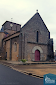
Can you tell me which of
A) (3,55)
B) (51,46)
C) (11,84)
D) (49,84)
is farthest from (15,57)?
(49,84)

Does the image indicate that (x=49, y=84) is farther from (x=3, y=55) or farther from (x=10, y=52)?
(x=3, y=55)

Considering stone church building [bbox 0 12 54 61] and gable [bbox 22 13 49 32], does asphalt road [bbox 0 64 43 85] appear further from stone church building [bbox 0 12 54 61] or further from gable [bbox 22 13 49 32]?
gable [bbox 22 13 49 32]

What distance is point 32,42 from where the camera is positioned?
22.7 m

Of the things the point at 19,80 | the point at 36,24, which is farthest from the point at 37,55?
the point at 19,80

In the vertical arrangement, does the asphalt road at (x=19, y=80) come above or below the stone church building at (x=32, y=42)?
below

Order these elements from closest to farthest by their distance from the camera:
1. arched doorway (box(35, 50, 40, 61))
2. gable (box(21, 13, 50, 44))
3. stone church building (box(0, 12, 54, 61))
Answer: stone church building (box(0, 12, 54, 61)) → gable (box(21, 13, 50, 44)) → arched doorway (box(35, 50, 40, 61))

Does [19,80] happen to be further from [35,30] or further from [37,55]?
[35,30]

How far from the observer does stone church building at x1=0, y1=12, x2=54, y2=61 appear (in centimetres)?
2116

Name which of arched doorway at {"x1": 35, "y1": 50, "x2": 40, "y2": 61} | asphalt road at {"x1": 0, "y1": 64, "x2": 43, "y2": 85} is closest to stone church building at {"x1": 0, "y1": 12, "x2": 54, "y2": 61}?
arched doorway at {"x1": 35, "y1": 50, "x2": 40, "y2": 61}

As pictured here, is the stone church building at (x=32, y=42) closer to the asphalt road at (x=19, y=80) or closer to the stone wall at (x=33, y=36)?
the stone wall at (x=33, y=36)

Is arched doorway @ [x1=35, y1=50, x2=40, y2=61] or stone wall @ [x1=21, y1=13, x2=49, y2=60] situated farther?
arched doorway @ [x1=35, y1=50, x2=40, y2=61]

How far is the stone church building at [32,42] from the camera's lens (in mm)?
21163

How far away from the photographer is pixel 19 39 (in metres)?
20.9

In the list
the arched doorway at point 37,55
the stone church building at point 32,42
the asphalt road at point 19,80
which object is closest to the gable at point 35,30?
the stone church building at point 32,42
